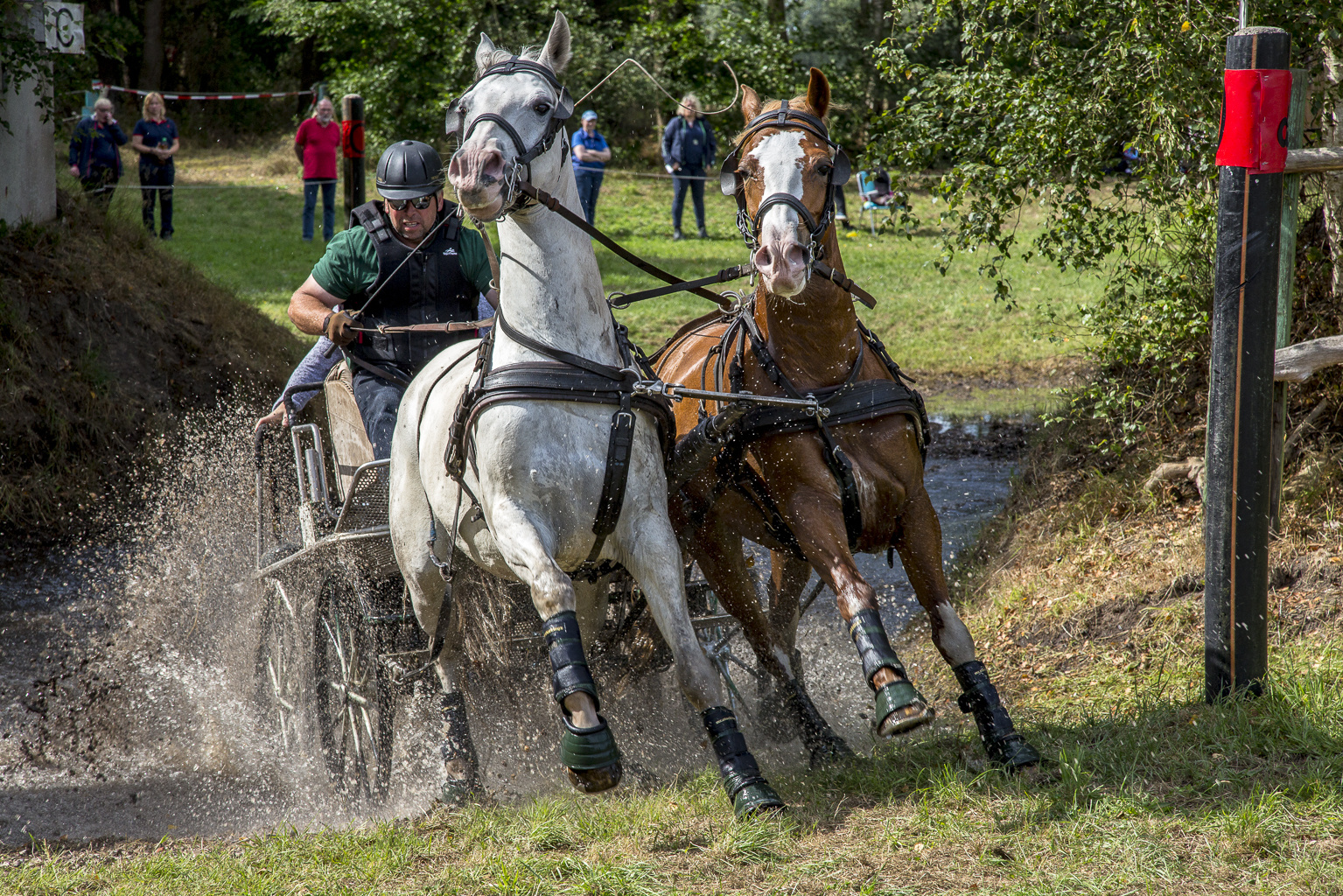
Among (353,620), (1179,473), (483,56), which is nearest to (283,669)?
(353,620)

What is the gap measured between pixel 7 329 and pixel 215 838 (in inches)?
209

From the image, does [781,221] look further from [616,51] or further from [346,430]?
[616,51]

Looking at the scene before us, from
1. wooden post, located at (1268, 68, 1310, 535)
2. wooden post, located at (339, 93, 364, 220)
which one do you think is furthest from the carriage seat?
wooden post, located at (339, 93, 364, 220)

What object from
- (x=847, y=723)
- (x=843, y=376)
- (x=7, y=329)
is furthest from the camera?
(x=7, y=329)

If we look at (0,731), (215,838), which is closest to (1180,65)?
(215,838)

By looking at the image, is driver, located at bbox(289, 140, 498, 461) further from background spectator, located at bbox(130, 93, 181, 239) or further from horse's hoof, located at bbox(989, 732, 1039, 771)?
background spectator, located at bbox(130, 93, 181, 239)

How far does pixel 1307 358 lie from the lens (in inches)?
161

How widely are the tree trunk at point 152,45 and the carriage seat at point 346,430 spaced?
25.2 metres

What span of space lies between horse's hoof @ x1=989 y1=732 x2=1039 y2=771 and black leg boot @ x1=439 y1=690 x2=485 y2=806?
175 cm

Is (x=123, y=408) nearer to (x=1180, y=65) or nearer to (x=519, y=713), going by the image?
(x=519, y=713)

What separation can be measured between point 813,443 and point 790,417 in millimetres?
106

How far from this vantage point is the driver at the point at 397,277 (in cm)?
493

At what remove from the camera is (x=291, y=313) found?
480 cm

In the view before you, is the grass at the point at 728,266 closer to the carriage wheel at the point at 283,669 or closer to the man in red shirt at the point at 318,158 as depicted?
the man in red shirt at the point at 318,158
